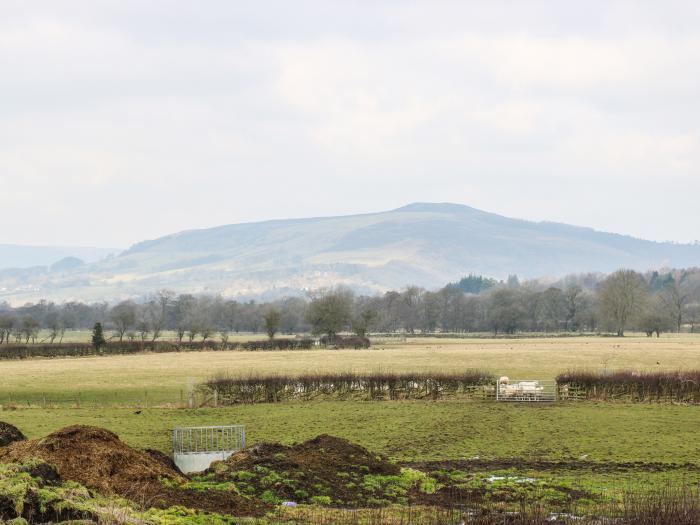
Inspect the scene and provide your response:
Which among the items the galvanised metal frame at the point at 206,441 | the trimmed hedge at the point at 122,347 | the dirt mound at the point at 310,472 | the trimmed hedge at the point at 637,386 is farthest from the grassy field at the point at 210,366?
the dirt mound at the point at 310,472

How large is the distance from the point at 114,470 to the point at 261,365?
5587 centimetres

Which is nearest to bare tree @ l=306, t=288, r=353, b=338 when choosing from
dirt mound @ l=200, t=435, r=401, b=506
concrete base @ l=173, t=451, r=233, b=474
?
concrete base @ l=173, t=451, r=233, b=474

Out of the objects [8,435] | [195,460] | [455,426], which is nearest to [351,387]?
[455,426]

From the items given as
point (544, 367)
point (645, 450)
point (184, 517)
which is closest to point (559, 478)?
point (645, 450)

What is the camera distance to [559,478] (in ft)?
89.6

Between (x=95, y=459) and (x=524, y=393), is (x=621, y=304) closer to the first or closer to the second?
(x=524, y=393)

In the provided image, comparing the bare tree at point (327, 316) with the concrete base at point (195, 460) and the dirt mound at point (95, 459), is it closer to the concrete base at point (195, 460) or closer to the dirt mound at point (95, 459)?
the concrete base at point (195, 460)

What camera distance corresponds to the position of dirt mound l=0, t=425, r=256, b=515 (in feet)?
67.4

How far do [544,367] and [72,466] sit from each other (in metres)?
55.4

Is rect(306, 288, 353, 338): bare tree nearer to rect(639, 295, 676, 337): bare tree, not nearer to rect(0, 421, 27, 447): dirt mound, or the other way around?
rect(639, 295, 676, 337): bare tree

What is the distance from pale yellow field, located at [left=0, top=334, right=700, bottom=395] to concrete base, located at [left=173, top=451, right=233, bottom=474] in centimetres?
2736

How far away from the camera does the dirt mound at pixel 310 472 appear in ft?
75.5

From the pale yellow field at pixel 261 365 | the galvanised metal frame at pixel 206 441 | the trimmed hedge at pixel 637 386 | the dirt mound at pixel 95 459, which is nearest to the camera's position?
the dirt mound at pixel 95 459

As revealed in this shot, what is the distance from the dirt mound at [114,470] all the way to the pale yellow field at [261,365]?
33367 millimetres
